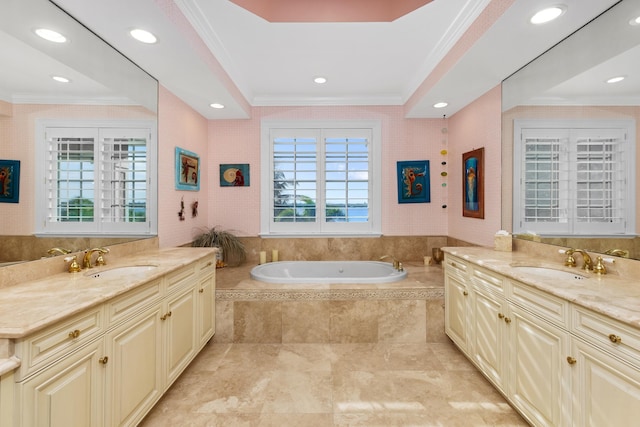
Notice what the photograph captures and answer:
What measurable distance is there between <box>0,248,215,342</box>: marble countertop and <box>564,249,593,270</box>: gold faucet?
8.40 feet

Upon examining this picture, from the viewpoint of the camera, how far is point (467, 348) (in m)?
2.41

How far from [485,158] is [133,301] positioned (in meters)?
3.21

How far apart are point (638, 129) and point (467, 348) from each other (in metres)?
1.76

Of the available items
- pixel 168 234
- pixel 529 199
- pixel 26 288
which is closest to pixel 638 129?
pixel 529 199

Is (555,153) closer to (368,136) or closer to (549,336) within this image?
(549,336)

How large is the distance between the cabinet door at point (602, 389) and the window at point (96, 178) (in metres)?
2.73

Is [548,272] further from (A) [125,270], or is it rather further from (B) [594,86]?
(A) [125,270]

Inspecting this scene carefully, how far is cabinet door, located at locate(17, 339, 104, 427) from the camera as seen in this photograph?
1068 millimetres

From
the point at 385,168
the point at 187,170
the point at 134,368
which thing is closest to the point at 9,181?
the point at 134,368

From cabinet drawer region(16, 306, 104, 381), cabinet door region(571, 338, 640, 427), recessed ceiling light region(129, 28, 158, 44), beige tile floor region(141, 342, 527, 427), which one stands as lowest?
beige tile floor region(141, 342, 527, 427)

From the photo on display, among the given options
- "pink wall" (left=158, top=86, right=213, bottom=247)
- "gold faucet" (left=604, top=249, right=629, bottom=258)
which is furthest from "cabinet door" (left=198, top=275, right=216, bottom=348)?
"gold faucet" (left=604, top=249, right=629, bottom=258)

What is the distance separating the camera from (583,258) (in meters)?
1.95

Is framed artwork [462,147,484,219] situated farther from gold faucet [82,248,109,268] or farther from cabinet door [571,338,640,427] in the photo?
gold faucet [82,248,109,268]

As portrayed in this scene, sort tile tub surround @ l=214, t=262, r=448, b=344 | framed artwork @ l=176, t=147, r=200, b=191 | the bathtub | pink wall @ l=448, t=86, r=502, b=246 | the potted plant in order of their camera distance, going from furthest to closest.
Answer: the bathtub
the potted plant
framed artwork @ l=176, t=147, r=200, b=191
pink wall @ l=448, t=86, r=502, b=246
tile tub surround @ l=214, t=262, r=448, b=344
